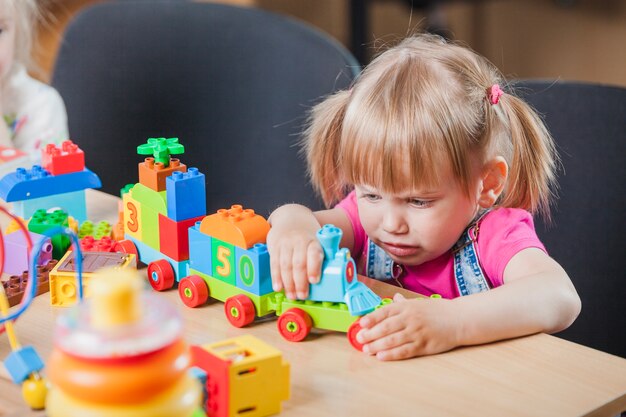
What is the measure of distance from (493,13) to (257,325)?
3.12 meters

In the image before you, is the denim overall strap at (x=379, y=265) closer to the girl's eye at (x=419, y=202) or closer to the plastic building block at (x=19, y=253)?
the girl's eye at (x=419, y=202)

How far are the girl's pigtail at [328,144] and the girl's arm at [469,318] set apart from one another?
0.28 metres

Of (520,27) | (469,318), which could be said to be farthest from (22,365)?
(520,27)

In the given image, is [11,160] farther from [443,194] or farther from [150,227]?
[443,194]

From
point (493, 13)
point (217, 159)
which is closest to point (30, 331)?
point (217, 159)

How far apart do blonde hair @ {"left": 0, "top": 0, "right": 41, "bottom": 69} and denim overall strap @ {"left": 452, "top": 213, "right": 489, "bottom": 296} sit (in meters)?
0.82

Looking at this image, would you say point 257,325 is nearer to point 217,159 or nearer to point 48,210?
point 48,210

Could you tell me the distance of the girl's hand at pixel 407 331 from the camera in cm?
77

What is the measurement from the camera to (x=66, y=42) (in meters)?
1.52

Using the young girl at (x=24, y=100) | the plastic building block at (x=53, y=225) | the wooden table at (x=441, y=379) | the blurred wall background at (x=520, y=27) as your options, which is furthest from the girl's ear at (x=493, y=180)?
the blurred wall background at (x=520, y=27)

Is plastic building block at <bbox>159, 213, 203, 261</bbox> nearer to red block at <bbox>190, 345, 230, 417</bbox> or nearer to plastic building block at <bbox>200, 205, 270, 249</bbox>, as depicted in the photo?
plastic building block at <bbox>200, 205, 270, 249</bbox>

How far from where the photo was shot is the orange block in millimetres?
935

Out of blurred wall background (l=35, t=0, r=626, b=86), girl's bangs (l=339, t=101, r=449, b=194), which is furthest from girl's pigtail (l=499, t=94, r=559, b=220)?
blurred wall background (l=35, t=0, r=626, b=86)

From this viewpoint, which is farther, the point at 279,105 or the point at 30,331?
the point at 279,105
